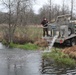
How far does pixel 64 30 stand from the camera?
22172 mm

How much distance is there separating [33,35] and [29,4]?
3432mm

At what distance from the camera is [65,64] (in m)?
14.4

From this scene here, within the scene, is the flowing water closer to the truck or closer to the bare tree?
the truck

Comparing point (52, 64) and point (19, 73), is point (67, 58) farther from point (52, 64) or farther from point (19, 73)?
point (19, 73)

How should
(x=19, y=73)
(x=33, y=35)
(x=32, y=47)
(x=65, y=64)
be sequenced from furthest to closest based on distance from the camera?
(x=33, y=35)
(x=32, y=47)
(x=65, y=64)
(x=19, y=73)

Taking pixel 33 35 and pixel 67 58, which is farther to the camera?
pixel 33 35

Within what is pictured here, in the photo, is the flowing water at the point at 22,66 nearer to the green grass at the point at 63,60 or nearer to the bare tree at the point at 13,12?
the green grass at the point at 63,60

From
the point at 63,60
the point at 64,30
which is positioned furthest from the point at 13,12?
the point at 63,60

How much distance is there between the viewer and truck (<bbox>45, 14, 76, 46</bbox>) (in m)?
22.2

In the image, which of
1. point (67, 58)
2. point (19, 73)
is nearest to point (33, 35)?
point (67, 58)

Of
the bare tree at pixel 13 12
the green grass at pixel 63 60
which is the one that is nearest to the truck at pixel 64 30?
the bare tree at pixel 13 12

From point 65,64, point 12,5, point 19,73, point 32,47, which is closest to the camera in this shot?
point 19,73

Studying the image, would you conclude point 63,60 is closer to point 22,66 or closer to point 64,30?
point 22,66

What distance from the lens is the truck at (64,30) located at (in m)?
22.2
